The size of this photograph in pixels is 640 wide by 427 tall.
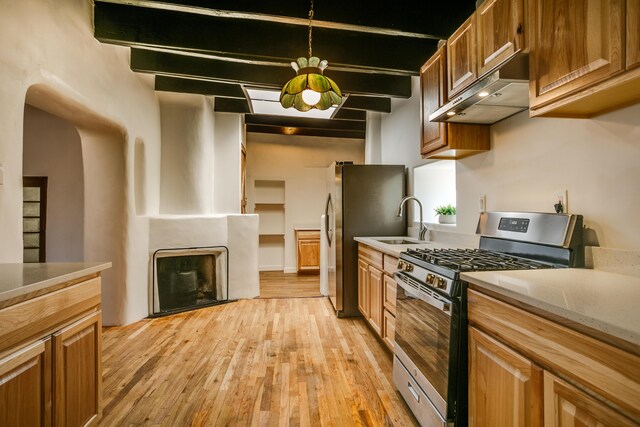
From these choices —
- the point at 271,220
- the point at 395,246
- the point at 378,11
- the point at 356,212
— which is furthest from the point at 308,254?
the point at 378,11

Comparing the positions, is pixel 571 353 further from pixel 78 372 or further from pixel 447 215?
pixel 447 215

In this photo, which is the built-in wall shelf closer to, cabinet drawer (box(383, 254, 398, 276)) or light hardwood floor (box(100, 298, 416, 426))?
light hardwood floor (box(100, 298, 416, 426))

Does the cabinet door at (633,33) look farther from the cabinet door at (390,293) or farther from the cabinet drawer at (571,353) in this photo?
the cabinet door at (390,293)

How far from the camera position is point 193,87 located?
3.49 m

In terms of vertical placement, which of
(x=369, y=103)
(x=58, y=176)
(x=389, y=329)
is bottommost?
(x=389, y=329)

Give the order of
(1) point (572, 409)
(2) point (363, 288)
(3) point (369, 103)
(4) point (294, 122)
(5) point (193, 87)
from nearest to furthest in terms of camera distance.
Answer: (1) point (572, 409), (2) point (363, 288), (5) point (193, 87), (3) point (369, 103), (4) point (294, 122)

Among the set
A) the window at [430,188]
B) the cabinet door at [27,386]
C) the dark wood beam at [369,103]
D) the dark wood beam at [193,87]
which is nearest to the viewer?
the cabinet door at [27,386]

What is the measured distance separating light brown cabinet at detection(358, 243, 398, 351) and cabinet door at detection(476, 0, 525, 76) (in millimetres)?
1358

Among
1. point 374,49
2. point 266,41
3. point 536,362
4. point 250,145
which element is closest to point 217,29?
point 266,41

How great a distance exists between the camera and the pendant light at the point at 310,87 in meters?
2.09

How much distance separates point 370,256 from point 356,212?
0.66m

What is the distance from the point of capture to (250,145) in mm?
6082

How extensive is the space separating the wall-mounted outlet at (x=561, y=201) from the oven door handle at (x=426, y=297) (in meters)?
0.84

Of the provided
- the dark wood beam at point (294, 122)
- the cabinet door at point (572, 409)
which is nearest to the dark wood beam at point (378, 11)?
the cabinet door at point (572, 409)
